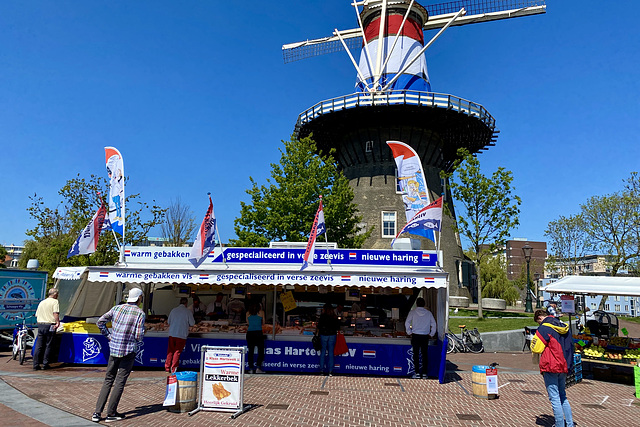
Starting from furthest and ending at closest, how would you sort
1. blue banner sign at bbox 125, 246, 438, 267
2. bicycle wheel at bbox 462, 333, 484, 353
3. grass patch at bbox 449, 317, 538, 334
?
1. grass patch at bbox 449, 317, 538, 334
2. bicycle wheel at bbox 462, 333, 484, 353
3. blue banner sign at bbox 125, 246, 438, 267

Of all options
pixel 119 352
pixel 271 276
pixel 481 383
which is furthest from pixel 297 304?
pixel 119 352

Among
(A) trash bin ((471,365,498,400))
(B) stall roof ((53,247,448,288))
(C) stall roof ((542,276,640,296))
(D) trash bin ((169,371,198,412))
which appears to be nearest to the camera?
(D) trash bin ((169,371,198,412))

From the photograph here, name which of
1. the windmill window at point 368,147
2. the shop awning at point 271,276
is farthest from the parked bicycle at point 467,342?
the windmill window at point 368,147

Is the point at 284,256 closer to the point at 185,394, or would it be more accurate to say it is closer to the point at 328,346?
the point at 328,346

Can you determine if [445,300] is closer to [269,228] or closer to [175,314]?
[175,314]

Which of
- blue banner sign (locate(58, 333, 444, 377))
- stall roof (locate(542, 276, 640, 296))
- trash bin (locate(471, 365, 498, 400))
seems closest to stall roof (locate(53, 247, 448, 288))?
blue banner sign (locate(58, 333, 444, 377))

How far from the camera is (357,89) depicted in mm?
35625

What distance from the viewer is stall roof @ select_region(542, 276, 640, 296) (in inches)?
471

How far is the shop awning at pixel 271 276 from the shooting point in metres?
10.6

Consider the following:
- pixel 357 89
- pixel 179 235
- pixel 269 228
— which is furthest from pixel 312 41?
pixel 269 228

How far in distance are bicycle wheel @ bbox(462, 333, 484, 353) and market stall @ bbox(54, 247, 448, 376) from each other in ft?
16.2

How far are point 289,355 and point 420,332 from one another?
3323mm

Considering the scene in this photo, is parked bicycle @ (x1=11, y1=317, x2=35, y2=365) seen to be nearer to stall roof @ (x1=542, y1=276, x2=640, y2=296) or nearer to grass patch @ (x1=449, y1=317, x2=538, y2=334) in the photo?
stall roof @ (x1=542, y1=276, x2=640, y2=296)

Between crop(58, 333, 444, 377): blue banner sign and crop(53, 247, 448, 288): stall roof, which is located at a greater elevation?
crop(53, 247, 448, 288): stall roof
